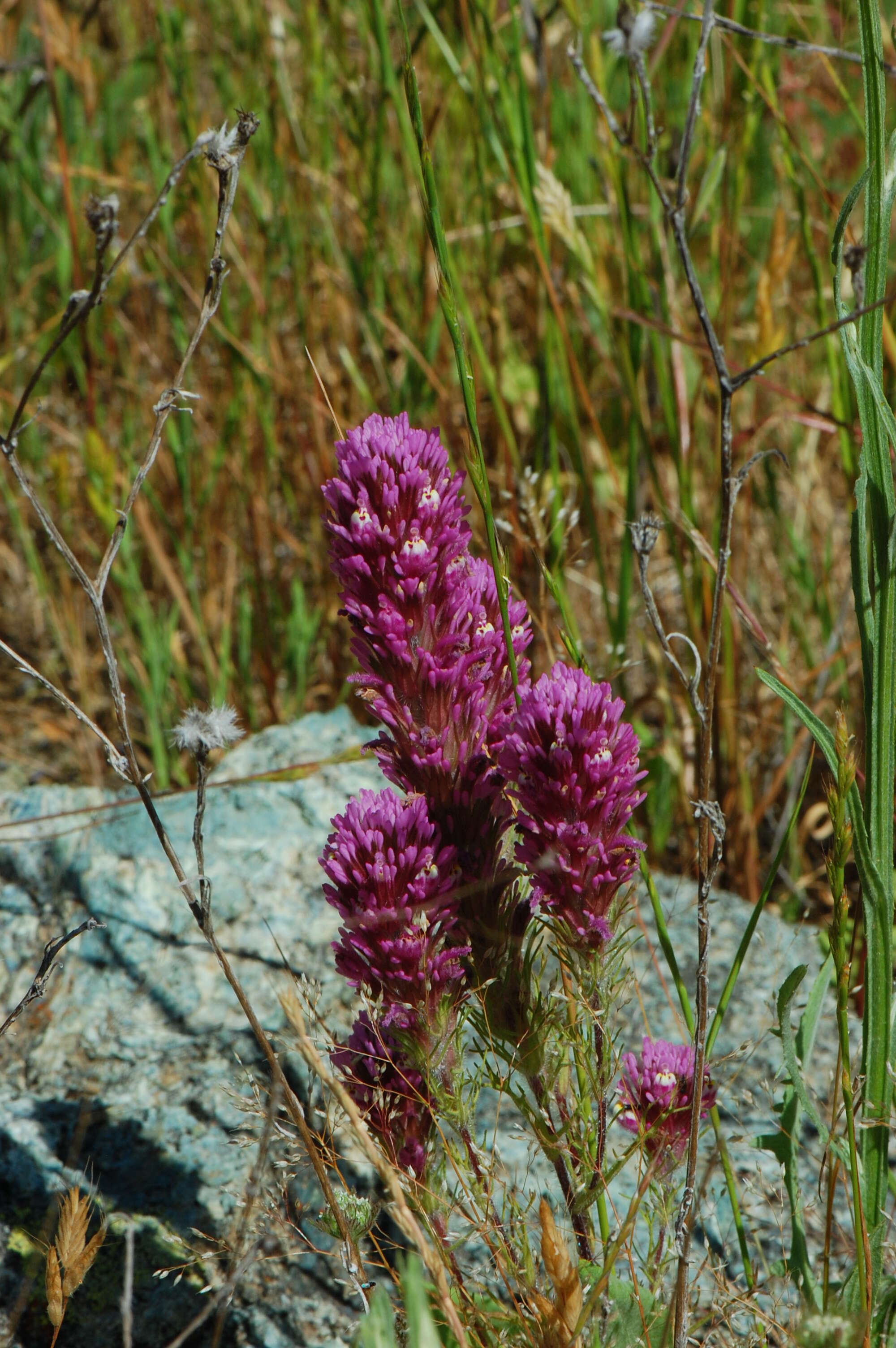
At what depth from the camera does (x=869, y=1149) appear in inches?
45.0

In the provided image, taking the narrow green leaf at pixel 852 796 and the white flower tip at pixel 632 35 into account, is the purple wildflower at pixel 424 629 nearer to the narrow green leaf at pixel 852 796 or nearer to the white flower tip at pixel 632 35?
the narrow green leaf at pixel 852 796

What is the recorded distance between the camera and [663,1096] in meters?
1.13

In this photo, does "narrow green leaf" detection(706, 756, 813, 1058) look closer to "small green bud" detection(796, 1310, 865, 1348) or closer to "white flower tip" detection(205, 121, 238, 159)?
"small green bud" detection(796, 1310, 865, 1348)

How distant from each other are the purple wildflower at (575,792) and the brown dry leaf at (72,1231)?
483 millimetres

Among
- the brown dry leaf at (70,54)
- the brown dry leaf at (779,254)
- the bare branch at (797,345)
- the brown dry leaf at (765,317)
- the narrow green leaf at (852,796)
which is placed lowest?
the narrow green leaf at (852,796)

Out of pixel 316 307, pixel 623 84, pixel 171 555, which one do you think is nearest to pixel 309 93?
pixel 316 307

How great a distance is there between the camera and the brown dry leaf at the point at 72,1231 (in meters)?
0.97

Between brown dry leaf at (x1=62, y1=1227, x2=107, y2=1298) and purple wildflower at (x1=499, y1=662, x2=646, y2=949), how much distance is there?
0.51 m

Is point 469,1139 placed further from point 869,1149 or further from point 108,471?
point 108,471

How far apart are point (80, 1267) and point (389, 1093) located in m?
0.31

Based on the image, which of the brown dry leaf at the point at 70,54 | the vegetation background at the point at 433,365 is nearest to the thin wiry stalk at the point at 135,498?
the vegetation background at the point at 433,365

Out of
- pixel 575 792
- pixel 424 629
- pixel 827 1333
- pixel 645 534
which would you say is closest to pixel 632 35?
pixel 645 534

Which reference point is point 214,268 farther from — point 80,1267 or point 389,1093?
point 80,1267

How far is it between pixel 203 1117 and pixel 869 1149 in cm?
81
